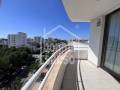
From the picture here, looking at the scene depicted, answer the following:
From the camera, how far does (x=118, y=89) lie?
151 inches

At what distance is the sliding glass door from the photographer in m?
5.06

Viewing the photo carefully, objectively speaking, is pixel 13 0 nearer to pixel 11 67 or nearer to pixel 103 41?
pixel 11 67

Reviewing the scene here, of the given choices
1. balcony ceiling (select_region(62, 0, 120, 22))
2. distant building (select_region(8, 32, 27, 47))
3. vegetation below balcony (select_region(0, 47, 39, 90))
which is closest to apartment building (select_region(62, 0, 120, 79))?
balcony ceiling (select_region(62, 0, 120, 22))

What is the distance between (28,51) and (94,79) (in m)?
33.0

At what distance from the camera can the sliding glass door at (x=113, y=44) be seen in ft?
16.6

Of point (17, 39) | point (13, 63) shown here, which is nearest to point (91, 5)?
point (13, 63)

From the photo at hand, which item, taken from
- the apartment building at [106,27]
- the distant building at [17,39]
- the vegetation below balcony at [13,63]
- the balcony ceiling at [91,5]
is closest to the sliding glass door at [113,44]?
the apartment building at [106,27]

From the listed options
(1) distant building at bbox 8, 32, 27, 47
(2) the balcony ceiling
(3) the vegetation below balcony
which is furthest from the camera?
(1) distant building at bbox 8, 32, 27, 47

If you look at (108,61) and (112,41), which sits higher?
(112,41)

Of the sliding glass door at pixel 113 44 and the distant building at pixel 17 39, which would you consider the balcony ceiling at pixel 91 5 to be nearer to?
the sliding glass door at pixel 113 44

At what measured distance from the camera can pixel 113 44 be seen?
18.1ft

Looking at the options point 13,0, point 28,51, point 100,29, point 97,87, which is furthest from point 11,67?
point 97,87

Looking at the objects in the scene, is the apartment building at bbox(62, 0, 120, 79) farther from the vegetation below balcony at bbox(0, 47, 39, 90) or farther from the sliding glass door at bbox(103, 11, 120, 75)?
the vegetation below balcony at bbox(0, 47, 39, 90)

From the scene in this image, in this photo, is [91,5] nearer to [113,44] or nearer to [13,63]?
[113,44]
